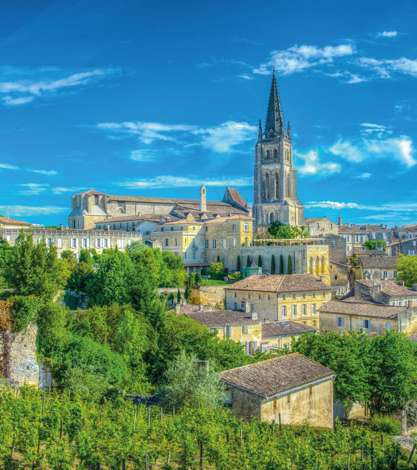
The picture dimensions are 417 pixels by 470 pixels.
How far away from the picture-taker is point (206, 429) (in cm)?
1642

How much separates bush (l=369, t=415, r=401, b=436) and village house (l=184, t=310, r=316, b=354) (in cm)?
1008

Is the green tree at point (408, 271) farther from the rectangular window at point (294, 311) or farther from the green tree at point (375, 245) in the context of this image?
the green tree at point (375, 245)

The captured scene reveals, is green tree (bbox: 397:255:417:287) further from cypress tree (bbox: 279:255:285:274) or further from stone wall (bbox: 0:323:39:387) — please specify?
stone wall (bbox: 0:323:39:387)

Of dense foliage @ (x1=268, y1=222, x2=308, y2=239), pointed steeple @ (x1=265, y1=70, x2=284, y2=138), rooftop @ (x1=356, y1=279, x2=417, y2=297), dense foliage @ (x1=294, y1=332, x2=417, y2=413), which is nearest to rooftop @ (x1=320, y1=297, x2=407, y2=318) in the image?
rooftop @ (x1=356, y1=279, x2=417, y2=297)

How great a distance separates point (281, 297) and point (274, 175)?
56255 millimetres

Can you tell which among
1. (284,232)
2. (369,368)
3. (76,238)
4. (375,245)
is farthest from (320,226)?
(369,368)

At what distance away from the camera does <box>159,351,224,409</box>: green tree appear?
2028cm

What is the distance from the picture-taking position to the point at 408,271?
63.0 m

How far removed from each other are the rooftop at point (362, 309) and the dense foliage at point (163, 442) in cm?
2261

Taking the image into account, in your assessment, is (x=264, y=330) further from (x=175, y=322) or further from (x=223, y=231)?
(x=223, y=231)

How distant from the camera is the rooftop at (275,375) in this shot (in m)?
20.4

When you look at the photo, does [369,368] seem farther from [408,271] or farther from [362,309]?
[408,271]

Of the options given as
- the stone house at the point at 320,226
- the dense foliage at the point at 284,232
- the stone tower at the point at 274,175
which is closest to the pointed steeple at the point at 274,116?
the stone tower at the point at 274,175

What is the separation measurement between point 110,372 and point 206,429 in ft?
27.8
